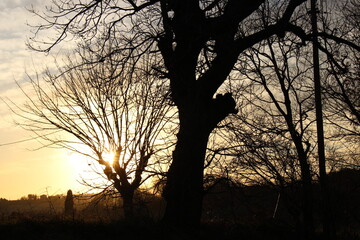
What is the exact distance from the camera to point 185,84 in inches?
351

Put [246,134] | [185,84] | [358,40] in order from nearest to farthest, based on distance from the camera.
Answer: [185,84] < [246,134] < [358,40]

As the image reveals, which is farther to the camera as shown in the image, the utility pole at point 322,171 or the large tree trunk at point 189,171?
the utility pole at point 322,171

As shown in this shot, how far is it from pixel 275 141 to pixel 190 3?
5.77m

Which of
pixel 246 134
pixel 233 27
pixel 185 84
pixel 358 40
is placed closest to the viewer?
pixel 233 27

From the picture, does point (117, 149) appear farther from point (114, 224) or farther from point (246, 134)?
point (114, 224)

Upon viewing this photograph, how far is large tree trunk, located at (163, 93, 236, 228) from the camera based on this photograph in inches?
326

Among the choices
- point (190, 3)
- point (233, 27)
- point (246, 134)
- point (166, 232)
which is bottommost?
point (166, 232)

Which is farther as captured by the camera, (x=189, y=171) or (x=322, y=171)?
(x=322, y=171)

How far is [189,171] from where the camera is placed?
8.33 m

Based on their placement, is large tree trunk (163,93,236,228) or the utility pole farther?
the utility pole

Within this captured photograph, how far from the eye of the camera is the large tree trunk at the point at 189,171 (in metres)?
8.28

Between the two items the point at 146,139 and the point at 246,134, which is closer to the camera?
the point at 246,134

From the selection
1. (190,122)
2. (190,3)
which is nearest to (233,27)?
(190,3)

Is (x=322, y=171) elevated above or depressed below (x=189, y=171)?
above
